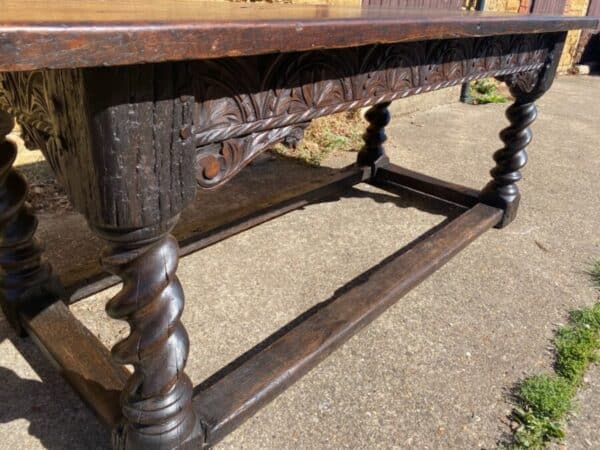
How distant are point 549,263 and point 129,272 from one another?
2.11 metres

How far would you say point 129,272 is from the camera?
1004mm

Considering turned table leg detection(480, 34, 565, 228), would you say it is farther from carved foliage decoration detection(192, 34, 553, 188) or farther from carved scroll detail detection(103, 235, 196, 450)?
carved scroll detail detection(103, 235, 196, 450)

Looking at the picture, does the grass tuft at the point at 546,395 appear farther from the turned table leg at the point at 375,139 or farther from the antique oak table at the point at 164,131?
the turned table leg at the point at 375,139

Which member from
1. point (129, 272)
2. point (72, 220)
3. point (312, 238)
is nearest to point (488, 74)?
point (312, 238)

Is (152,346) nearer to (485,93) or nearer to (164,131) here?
(164,131)

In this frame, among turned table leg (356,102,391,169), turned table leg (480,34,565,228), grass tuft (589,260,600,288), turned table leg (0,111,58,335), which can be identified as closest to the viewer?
turned table leg (0,111,58,335)

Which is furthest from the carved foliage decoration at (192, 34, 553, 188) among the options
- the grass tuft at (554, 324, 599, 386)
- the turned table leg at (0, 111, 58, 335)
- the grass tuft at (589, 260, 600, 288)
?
the grass tuft at (589, 260, 600, 288)

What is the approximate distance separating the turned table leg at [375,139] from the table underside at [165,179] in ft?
3.66

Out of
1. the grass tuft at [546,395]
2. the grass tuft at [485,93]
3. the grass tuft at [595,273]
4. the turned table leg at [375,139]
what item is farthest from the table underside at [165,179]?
the grass tuft at [485,93]

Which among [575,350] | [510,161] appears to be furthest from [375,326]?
[510,161]

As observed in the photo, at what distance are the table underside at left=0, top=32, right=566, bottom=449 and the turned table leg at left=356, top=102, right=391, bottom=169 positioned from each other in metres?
1.12

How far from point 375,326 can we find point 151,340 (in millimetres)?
1057

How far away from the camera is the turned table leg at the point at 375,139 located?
3096 millimetres

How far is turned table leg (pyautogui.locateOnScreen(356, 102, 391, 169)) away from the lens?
310 cm
